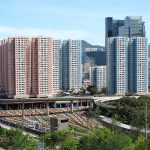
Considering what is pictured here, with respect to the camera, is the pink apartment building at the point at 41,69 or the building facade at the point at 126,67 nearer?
the pink apartment building at the point at 41,69

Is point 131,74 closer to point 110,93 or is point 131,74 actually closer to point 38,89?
point 110,93


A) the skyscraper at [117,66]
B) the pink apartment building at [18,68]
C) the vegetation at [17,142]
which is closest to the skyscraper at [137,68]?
the skyscraper at [117,66]

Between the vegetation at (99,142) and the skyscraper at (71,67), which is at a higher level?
the skyscraper at (71,67)

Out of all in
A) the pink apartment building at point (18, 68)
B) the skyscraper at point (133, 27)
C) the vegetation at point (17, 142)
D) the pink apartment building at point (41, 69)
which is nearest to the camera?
the vegetation at point (17, 142)

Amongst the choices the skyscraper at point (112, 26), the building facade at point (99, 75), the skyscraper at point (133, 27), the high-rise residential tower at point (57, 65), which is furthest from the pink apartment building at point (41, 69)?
the skyscraper at point (112, 26)

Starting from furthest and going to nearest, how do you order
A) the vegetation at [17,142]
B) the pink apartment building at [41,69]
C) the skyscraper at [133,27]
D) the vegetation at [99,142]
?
the skyscraper at [133,27] → the pink apartment building at [41,69] → the vegetation at [17,142] → the vegetation at [99,142]

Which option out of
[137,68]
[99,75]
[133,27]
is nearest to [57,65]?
[137,68]

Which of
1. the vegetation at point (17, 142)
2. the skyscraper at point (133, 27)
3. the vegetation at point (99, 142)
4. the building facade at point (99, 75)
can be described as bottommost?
the vegetation at point (17, 142)

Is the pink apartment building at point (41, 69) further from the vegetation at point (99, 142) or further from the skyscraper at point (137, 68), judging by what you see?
the vegetation at point (99, 142)
